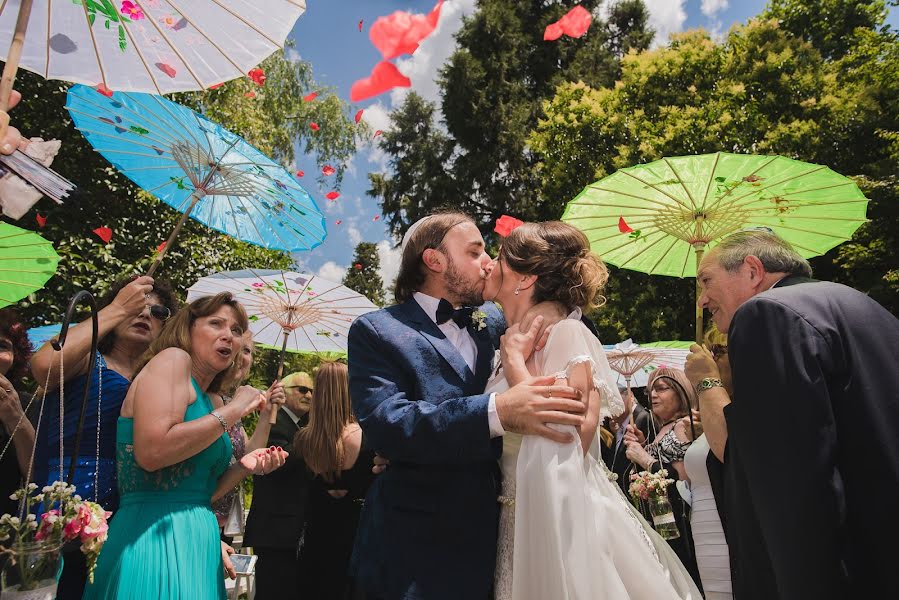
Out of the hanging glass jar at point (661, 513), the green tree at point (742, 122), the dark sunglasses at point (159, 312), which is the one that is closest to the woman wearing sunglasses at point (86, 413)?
the dark sunglasses at point (159, 312)

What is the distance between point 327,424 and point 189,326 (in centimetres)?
177

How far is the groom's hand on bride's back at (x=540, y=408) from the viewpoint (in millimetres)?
2082

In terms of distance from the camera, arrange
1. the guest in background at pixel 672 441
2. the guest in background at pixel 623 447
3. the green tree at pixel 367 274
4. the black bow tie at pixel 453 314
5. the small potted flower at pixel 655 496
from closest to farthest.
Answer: the black bow tie at pixel 453 314 < the small potted flower at pixel 655 496 < the guest in background at pixel 672 441 < the guest in background at pixel 623 447 < the green tree at pixel 367 274

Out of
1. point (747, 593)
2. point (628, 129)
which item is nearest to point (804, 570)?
point (747, 593)

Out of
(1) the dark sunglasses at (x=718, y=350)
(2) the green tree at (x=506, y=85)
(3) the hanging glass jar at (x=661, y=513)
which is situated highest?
(2) the green tree at (x=506, y=85)

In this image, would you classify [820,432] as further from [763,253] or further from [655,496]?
Result: [655,496]

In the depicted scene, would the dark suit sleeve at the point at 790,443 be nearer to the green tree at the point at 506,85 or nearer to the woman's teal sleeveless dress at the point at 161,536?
the woman's teal sleeveless dress at the point at 161,536

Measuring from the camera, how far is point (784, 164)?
13.4 feet

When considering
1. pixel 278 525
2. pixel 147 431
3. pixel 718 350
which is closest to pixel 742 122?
pixel 718 350

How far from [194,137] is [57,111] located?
26.0 feet

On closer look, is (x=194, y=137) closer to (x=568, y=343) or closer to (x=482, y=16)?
(x=568, y=343)

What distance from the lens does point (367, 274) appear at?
51.0 metres

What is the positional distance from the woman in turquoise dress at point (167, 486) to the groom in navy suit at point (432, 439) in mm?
911

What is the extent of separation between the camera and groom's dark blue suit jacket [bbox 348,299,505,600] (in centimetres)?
217
